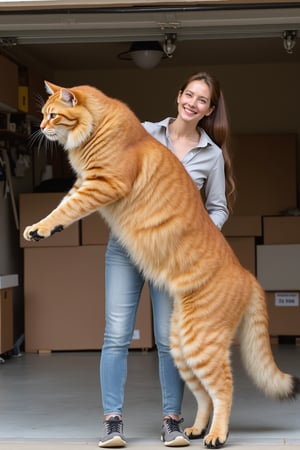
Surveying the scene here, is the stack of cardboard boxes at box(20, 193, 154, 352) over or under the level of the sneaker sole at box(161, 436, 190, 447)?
over

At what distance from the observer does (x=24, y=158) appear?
23.5ft

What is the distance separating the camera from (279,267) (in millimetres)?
6996

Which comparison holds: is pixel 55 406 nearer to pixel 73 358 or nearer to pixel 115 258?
pixel 115 258

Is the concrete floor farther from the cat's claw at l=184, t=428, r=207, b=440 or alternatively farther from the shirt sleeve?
the shirt sleeve

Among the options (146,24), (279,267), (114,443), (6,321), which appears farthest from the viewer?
Result: (279,267)

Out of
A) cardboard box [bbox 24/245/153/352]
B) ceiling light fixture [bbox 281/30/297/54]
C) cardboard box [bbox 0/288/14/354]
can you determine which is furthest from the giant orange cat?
cardboard box [bbox 24/245/153/352]

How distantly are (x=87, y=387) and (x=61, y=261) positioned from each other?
173cm

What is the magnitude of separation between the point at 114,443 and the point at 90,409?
971 mm

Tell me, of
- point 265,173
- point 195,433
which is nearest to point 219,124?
point 195,433

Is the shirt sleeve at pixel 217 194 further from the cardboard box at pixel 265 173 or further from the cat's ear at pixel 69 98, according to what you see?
the cardboard box at pixel 265 173

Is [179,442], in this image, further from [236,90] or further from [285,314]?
[236,90]

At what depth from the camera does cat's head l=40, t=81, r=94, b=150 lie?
328 cm

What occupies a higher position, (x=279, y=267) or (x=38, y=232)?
(x=38, y=232)

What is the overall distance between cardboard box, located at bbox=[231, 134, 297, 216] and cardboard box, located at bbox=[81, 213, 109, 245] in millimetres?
1485
